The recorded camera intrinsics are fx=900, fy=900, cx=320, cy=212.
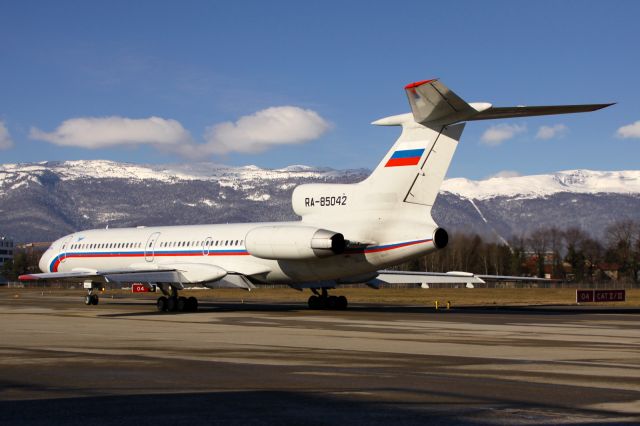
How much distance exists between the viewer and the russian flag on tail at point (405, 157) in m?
28.3

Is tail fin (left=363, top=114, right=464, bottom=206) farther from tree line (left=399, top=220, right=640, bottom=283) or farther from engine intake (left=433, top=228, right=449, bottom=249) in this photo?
tree line (left=399, top=220, right=640, bottom=283)

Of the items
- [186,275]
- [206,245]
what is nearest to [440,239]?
[186,275]

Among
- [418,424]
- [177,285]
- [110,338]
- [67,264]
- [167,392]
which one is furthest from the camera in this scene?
[67,264]

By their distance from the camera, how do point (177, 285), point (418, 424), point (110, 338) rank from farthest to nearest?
point (177, 285) < point (110, 338) < point (418, 424)

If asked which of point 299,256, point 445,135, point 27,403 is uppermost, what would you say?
point 445,135

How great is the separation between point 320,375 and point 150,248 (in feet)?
90.9

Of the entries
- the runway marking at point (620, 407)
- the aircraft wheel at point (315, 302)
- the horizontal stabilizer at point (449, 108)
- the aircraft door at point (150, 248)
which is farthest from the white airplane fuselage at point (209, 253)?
the runway marking at point (620, 407)

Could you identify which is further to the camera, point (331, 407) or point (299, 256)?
point (299, 256)

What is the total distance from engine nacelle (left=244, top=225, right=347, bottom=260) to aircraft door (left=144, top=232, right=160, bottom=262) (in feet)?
25.3

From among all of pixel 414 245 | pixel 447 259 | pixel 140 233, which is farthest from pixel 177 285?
pixel 447 259

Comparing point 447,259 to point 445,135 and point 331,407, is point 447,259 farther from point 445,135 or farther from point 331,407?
point 331,407

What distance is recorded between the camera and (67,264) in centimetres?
4384

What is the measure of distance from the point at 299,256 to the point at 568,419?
21695 mm

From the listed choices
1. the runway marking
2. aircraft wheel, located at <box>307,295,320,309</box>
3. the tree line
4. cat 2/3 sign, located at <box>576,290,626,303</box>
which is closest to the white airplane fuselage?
aircraft wheel, located at <box>307,295,320,309</box>
